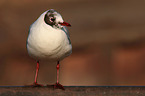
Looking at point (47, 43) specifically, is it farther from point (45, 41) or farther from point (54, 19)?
point (54, 19)

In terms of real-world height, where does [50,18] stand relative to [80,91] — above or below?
above

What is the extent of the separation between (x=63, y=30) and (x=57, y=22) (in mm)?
246

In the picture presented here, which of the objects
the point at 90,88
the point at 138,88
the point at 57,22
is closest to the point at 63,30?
the point at 57,22

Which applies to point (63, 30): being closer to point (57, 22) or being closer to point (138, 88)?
point (57, 22)

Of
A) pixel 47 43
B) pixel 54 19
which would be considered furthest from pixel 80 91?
pixel 54 19

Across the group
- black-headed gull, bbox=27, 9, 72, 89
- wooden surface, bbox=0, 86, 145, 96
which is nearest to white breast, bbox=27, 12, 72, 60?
black-headed gull, bbox=27, 9, 72, 89

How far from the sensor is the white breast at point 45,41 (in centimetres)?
437

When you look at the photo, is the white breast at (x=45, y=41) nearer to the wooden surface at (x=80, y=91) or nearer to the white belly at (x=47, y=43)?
the white belly at (x=47, y=43)

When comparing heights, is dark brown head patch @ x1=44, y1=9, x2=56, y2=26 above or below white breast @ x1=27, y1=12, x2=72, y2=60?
above

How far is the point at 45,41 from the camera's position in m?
4.36

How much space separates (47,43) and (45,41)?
0.03m

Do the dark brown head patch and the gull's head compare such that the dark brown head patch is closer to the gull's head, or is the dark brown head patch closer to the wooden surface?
the gull's head

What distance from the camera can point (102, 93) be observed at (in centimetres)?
432

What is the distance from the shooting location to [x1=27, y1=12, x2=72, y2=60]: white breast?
14.3ft
